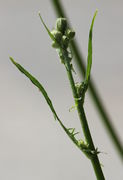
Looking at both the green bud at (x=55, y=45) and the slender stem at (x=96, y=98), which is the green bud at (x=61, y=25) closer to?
the green bud at (x=55, y=45)

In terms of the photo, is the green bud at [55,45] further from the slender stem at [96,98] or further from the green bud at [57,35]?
the slender stem at [96,98]

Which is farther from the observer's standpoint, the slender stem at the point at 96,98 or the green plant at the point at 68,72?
the slender stem at the point at 96,98

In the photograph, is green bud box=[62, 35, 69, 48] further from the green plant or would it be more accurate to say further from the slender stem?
the slender stem

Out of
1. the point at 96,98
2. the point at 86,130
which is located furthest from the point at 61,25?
the point at 96,98

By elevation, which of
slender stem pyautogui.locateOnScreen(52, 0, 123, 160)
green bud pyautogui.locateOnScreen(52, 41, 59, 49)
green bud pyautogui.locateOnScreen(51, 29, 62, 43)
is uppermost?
green bud pyautogui.locateOnScreen(51, 29, 62, 43)

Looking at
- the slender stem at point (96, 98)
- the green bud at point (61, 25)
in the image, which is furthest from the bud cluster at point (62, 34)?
the slender stem at point (96, 98)

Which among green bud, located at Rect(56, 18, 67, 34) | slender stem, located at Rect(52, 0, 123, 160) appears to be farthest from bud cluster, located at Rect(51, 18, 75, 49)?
slender stem, located at Rect(52, 0, 123, 160)

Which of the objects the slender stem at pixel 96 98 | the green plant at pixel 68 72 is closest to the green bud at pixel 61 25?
the green plant at pixel 68 72

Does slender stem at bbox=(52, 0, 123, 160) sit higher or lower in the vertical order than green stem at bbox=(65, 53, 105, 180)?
lower

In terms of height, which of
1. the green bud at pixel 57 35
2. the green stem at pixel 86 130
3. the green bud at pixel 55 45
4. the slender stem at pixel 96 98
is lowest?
the slender stem at pixel 96 98

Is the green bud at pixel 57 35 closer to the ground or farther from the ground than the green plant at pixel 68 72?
farther from the ground
